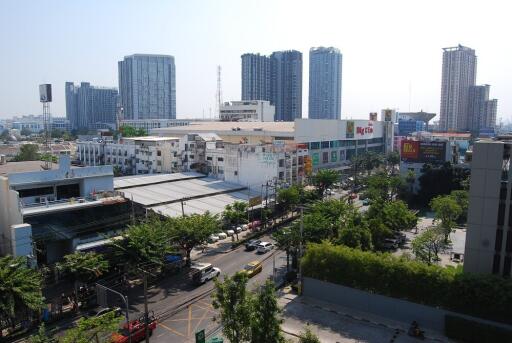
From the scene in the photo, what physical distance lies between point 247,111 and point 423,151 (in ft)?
215

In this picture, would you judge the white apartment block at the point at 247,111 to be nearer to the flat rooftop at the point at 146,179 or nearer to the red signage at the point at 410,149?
the red signage at the point at 410,149

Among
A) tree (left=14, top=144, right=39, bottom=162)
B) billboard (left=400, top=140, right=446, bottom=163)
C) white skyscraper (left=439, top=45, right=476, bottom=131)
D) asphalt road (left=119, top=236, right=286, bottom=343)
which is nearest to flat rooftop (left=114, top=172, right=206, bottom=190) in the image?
asphalt road (left=119, top=236, right=286, bottom=343)

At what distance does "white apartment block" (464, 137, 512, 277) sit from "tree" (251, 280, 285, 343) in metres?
14.0

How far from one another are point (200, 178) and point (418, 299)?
1520 inches

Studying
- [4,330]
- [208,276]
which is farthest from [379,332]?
[4,330]

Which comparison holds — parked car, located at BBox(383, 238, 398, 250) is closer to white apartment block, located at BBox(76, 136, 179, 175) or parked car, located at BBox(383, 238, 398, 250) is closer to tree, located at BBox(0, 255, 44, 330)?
tree, located at BBox(0, 255, 44, 330)

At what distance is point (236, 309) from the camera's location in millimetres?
17281

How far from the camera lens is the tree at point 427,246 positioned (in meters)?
31.1

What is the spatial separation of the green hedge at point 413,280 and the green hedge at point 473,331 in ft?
1.77

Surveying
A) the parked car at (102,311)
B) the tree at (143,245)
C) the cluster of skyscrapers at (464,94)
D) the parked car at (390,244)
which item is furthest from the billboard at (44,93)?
the cluster of skyscrapers at (464,94)

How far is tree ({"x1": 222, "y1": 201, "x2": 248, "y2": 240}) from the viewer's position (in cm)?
4222

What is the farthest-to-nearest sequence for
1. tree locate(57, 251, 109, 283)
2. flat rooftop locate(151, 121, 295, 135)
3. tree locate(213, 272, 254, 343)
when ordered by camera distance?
flat rooftop locate(151, 121, 295, 135), tree locate(57, 251, 109, 283), tree locate(213, 272, 254, 343)

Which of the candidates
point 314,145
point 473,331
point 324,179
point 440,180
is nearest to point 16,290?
point 473,331

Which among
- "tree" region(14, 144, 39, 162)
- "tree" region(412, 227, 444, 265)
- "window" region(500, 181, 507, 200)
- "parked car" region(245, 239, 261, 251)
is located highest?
"window" region(500, 181, 507, 200)
